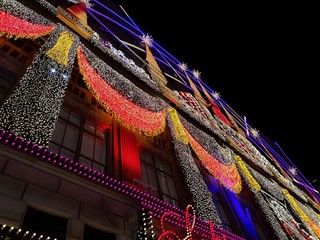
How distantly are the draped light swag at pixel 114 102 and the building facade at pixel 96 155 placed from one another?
0.04 meters

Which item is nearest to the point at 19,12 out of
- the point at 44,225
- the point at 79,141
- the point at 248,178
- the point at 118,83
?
the point at 118,83

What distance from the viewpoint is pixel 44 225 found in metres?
5.32

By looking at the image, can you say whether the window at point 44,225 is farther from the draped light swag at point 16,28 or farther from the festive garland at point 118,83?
the draped light swag at point 16,28

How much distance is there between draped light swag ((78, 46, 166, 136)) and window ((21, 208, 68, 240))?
12.4 ft

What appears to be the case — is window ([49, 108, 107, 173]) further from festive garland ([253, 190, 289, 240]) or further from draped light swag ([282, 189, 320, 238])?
draped light swag ([282, 189, 320, 238])

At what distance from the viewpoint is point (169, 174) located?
1088 cm

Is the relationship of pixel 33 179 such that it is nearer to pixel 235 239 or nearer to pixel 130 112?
pixel 130 112

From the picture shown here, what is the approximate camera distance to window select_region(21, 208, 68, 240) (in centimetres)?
508

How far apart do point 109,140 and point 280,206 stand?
1021 centimetres

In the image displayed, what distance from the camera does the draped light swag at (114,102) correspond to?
26.9 ft

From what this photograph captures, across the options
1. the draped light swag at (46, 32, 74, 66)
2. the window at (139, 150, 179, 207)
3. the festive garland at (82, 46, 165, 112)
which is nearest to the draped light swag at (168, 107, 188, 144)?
the festive garland at (82, 46, 165, 112)

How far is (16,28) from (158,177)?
6838 mm

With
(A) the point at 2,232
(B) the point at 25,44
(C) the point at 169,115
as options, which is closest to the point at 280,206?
(C) the point at 169,115

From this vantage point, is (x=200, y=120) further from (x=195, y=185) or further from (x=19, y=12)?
(x=19, y=12)
